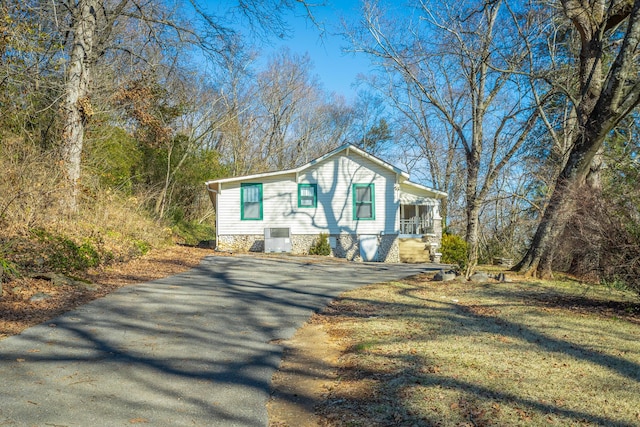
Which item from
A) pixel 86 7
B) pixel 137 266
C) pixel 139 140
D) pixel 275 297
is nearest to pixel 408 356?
pixel 275 297

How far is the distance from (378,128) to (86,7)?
33.1 m

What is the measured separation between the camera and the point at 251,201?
23.7 m

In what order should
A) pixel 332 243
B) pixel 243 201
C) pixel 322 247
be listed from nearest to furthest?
pixel 322 247, pixel 243 201, pixel 332 243

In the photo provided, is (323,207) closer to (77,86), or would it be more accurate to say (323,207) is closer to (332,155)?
(332,155)

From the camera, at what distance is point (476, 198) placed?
22094 millimetres

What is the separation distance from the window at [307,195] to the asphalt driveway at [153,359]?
43.9 ft

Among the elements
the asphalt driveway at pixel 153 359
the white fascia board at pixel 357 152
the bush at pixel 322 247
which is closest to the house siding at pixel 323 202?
the white fascia board at pixel 357 152

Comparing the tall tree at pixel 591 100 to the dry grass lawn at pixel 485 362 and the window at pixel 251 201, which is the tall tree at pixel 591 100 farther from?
the window at pixel 251 201

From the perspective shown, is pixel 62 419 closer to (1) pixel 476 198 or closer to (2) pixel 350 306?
(2) pixel 350 306

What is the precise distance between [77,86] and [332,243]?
12734 millimetres

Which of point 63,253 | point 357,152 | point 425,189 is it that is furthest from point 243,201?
point 63,253

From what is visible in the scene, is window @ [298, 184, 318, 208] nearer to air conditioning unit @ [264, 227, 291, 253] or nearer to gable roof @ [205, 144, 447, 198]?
gable roof @ [205, 144, 447, 198]

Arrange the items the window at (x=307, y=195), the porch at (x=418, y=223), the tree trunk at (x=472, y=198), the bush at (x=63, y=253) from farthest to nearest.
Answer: the porch at (x=418, y=223)
the window at (x=307, y=195)
the tree trunk at (x=472, y=198)
the bush at (x=63, y=253)

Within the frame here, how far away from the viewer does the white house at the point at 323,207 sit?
926 inches
